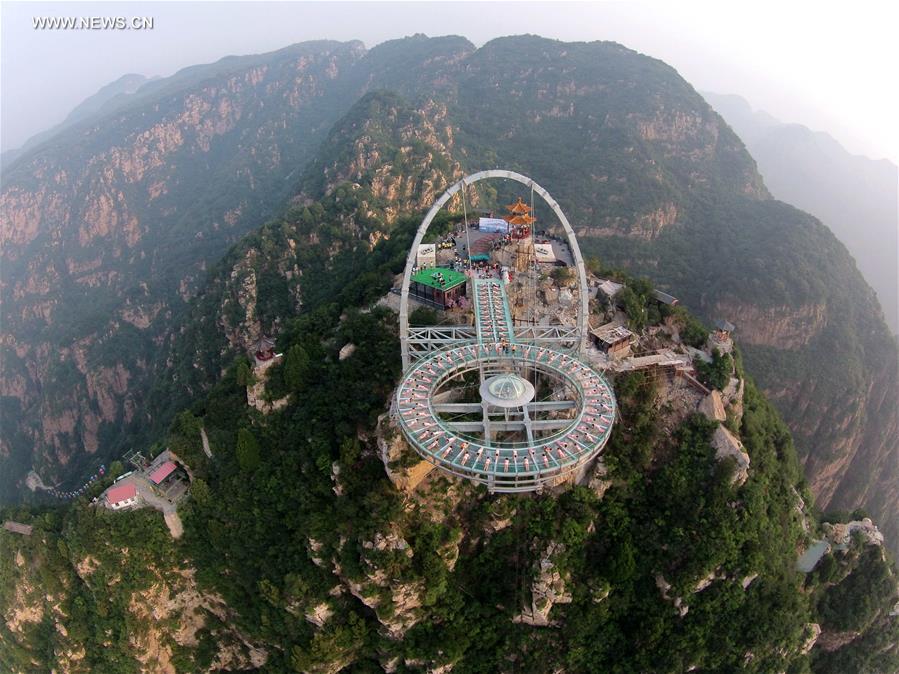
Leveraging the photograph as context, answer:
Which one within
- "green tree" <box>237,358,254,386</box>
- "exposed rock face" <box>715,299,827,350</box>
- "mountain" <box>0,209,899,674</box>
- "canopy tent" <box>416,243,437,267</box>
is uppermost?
"canopy tent" <box>416,243,437,267</box>

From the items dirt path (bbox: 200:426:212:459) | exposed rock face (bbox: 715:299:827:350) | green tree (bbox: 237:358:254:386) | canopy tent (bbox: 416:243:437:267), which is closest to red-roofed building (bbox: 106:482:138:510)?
dirt path (bbox: 200:426:212:459)

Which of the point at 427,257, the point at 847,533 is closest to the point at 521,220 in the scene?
the point at 427,257

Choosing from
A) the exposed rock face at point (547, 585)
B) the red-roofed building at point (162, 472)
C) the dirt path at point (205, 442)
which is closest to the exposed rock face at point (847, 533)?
the exposed rock face at point (547, 585)

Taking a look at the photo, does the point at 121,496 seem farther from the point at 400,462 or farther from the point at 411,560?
the point at 411,560

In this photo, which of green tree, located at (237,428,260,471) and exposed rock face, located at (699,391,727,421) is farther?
green tree, located at (237,428,260,471)

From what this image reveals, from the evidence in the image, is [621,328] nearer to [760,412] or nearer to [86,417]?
[760,412]

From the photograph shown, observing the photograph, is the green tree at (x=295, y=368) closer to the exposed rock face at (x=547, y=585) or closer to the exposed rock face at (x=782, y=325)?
the exposed rock face at (x=547, y=585)

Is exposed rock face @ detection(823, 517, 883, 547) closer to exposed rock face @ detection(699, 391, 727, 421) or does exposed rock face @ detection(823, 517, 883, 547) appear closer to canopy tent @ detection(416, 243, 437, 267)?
exposed rock face @ detection(699, 391, 727, 421)

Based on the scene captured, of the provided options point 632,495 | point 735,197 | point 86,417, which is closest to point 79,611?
point 632,495
